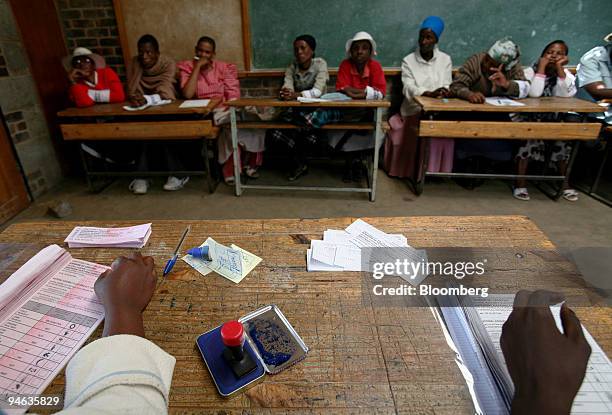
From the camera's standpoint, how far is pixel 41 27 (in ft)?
10.7

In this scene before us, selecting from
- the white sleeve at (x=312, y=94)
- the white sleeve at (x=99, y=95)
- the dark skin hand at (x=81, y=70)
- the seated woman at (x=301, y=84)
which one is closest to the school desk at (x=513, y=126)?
the white sleeve at (x=312, y=94)

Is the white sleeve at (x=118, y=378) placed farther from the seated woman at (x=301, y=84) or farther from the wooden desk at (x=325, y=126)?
the seated woman at (x=301, y=84)

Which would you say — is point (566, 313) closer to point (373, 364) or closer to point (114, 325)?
point (373, 364)

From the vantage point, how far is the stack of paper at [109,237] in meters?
1.09

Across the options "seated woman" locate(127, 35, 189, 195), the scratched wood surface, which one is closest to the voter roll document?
the scratched wood surface

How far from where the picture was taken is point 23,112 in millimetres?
2998

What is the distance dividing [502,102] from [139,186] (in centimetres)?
314

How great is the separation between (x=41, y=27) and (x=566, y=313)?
429 cm

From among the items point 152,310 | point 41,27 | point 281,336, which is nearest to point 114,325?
point 152,310

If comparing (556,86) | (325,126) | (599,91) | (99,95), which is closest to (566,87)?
(556,86)

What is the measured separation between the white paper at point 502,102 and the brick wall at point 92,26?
11.6ft

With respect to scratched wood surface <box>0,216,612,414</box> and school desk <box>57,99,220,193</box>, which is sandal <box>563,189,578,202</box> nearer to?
scratched wood surface <box>0,216,612,414</box>

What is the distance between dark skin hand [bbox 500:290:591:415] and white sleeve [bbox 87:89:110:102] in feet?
11.5

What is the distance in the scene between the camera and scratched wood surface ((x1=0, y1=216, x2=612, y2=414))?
64 cm
